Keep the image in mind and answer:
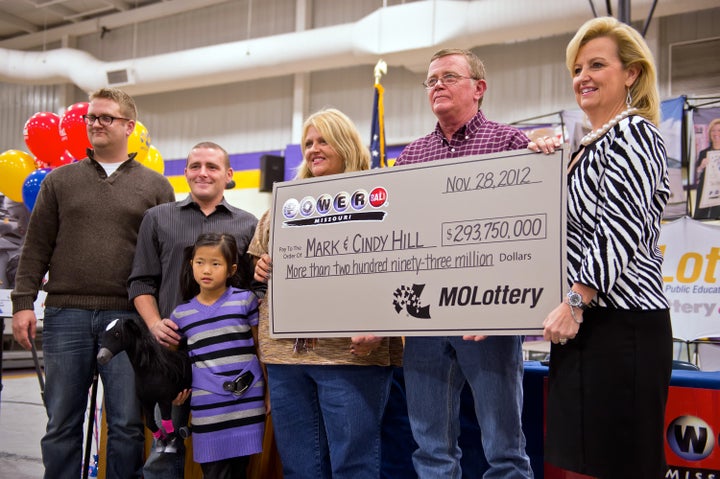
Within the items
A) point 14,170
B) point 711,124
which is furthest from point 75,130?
point 711,124

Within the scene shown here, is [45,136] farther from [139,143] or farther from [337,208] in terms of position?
[337,208]

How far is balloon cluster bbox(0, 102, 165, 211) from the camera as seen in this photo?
5.04 meters

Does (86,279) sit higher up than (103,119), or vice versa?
(103,119)

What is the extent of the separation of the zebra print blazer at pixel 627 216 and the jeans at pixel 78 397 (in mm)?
2061

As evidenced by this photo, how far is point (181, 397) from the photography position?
2457 mm

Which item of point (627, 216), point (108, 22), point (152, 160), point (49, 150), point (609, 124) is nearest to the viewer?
point (627, 216)

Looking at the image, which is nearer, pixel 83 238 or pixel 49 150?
pixel 83 238

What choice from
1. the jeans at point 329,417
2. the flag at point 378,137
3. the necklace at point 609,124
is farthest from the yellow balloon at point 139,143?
the necklace at point 609,124

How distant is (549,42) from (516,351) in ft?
29.8

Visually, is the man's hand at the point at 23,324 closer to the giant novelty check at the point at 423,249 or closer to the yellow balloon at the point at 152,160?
the giant novelty check at the point at 423,249

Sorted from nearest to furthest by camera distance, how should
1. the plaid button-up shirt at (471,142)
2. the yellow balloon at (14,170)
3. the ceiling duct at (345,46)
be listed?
the plaid button-up shirt at (471,142) < the yellow balloon at (14,170) < the ceiling duct at (345,46)

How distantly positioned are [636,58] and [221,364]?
1.77m

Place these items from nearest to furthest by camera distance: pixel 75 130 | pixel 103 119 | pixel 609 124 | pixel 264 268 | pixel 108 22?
pixel 609 124, pixel 264 268, pixel 103 119, pixel 75 130, pixel 108 22

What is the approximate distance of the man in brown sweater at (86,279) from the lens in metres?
2.75
